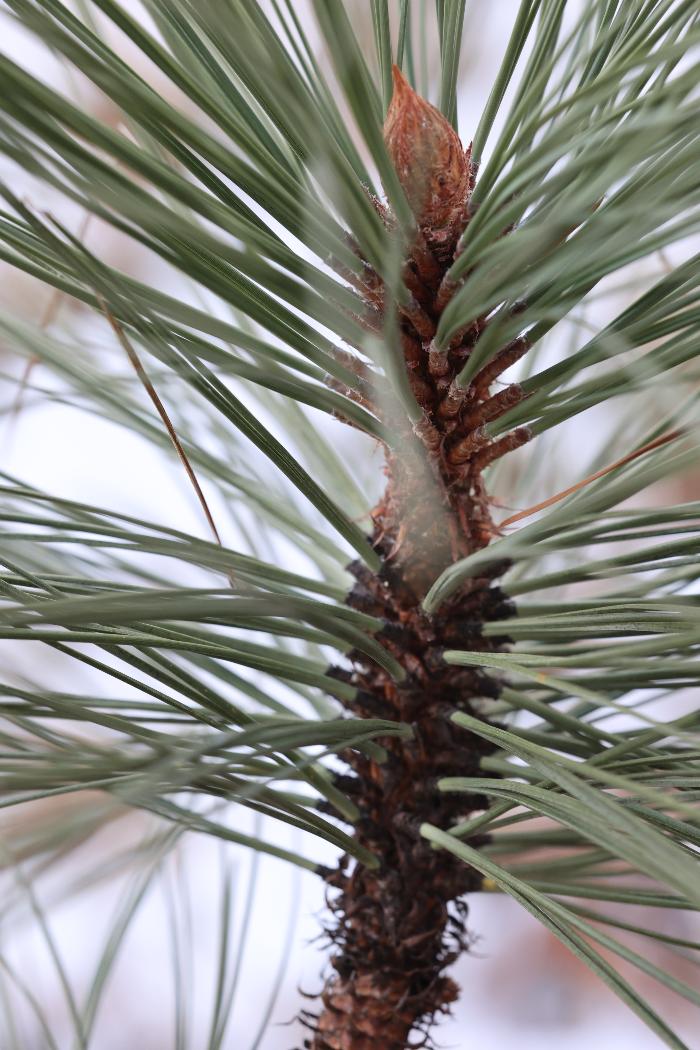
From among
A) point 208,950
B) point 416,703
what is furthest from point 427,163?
point 208,950

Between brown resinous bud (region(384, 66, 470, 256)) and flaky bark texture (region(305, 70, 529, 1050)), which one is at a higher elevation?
brown resinous bud (region(384, 66, 470, 256))

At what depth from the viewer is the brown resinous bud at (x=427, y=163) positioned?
0.29 meters

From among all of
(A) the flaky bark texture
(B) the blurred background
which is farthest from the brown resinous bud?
(B) the blurred background

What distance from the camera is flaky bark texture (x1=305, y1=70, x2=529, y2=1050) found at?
1.01ft

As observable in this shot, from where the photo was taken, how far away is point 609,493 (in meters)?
0.24

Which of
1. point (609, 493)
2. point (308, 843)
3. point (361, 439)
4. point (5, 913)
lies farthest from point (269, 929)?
point (609, 493)

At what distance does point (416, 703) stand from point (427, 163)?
0.17 metres

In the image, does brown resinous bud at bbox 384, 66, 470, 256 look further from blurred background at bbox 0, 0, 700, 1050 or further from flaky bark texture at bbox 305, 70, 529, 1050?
blurred background at bbox 0, 0, 700, 1050

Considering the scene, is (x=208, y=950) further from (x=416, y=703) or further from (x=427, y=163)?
(x=427, y=163)

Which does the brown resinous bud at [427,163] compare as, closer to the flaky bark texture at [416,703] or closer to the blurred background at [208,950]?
the flaky bark texture at [416,703]

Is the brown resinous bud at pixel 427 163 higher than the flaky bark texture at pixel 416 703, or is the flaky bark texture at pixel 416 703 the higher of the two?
the brown resinous bud at pixel 427 163

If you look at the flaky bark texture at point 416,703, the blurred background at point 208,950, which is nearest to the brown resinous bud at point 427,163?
the flaky bark texture at point 416,703

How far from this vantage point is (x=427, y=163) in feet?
0.96

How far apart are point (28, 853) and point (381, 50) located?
33cm
